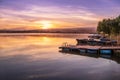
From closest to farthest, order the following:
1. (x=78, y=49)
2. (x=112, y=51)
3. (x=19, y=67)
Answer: (x=19, y=67)
(x=112, y=51)
(x=78, y=49)

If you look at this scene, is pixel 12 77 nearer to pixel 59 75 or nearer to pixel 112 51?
pixel 59 75

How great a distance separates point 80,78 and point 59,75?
311 centimetres

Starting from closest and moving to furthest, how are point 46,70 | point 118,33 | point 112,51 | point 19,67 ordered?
point 46,70
point 19,67
point 112,51
point 118,33

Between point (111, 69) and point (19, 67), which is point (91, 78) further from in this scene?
point (19, 67)

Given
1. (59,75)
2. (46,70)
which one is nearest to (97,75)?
(59,75)

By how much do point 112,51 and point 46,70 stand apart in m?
23.8

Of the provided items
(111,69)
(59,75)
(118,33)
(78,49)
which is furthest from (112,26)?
(59,75)

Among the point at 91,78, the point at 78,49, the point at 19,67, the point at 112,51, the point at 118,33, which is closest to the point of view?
the point at 91,78

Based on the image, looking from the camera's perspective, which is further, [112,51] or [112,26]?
[112,26]

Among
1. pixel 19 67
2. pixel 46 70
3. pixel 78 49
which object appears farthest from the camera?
pixel 78 49

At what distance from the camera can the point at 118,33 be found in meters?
94.2

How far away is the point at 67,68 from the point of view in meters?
38.5

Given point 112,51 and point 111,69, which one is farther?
point 112,51

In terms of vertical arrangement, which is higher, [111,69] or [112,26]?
[112,26]
